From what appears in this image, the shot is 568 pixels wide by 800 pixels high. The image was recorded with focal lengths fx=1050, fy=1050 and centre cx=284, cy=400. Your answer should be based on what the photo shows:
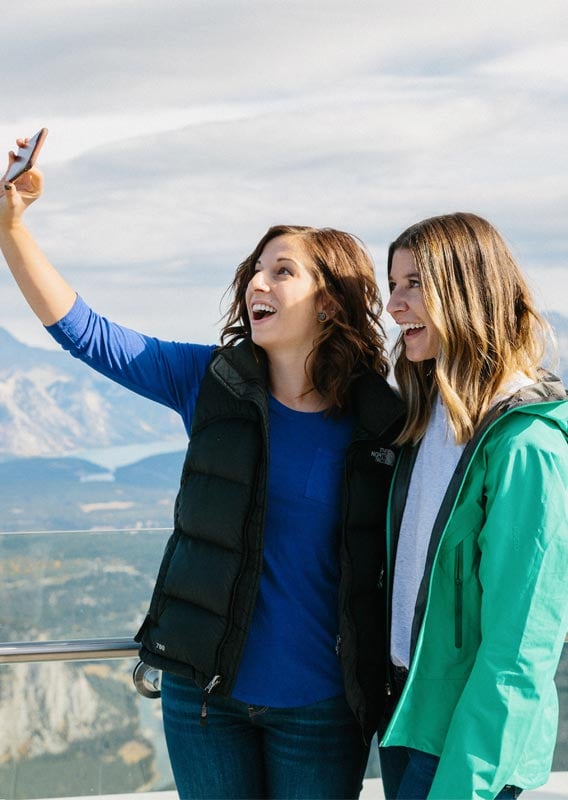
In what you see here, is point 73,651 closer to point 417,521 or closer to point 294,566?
point 294,566

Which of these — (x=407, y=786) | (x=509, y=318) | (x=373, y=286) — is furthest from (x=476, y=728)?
(x=373, y=286)

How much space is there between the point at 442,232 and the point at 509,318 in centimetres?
22

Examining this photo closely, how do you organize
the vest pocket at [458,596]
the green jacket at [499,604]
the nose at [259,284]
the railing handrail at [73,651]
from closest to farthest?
the green jacket at [499,604] < the vest pocket at [458,596] < the nose at [259,284] < the railing handrail at [73,651]

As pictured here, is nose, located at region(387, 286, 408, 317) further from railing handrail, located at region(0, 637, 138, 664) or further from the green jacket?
railing handrail, located at region(0, 637, 138, 664)

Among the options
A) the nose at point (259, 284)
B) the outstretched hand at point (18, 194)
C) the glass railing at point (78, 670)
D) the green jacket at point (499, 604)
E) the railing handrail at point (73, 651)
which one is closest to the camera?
the green jacket at point (499, 604)

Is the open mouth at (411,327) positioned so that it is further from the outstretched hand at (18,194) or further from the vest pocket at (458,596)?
the outstretched hand at (18,194)

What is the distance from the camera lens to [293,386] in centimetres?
242

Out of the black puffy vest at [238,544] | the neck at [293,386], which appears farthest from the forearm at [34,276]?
the neck at [293,386]

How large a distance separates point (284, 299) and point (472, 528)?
0.72 meters

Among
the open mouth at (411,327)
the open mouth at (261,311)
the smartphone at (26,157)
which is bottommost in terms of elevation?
the open mouth at (411,327)

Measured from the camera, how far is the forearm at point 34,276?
7.45ft

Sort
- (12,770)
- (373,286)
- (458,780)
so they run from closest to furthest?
(458,780) → (373,286) → (12,770)

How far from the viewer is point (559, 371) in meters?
2.20

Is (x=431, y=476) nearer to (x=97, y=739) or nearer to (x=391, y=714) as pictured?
(x=391, y=714)
